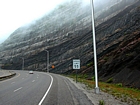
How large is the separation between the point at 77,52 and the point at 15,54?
177 ft

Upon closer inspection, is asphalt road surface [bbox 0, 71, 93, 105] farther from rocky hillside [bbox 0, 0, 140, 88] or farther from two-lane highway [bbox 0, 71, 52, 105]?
rocky hillside [bbox 0, 0, 140, 88]

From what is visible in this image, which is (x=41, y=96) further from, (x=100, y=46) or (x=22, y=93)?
(x=100, y=46)

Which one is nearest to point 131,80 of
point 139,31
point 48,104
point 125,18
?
point 139,31

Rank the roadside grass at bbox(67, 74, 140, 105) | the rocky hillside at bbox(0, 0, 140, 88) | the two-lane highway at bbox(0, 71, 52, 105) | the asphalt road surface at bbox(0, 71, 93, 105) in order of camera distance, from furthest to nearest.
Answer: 1. the rocky hillside at bbox(0, 0, 140, 88)
2. the roadside grass at bbox(67, 74, 140, 105)
3. the two-lane highway at bbox(0, 71, 52, 105)
4. the asphalt road surface at bbox(0, 71, 93, 105)

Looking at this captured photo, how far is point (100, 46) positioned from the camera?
53.8 meters

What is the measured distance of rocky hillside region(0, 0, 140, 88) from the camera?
117ft

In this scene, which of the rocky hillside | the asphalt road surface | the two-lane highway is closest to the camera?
the asphalt road surface

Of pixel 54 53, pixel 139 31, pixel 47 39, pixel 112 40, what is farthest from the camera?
pixel 47 39

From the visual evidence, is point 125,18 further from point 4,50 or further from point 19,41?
point 4,50

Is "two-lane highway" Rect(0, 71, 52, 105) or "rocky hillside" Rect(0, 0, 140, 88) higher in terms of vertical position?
"rocky hillside" Rect(0, 0, 140, 88)

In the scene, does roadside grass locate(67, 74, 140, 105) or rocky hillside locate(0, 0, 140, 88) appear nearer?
roadside grass locate(67, 74, 140, 105)

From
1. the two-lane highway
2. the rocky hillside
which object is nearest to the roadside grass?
the rocky hillside

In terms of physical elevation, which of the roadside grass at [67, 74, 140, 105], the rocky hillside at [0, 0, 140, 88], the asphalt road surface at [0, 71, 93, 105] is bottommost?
the roadside grass at [67, 74, 140, 105]

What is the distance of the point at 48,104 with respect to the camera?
31.9 ft
